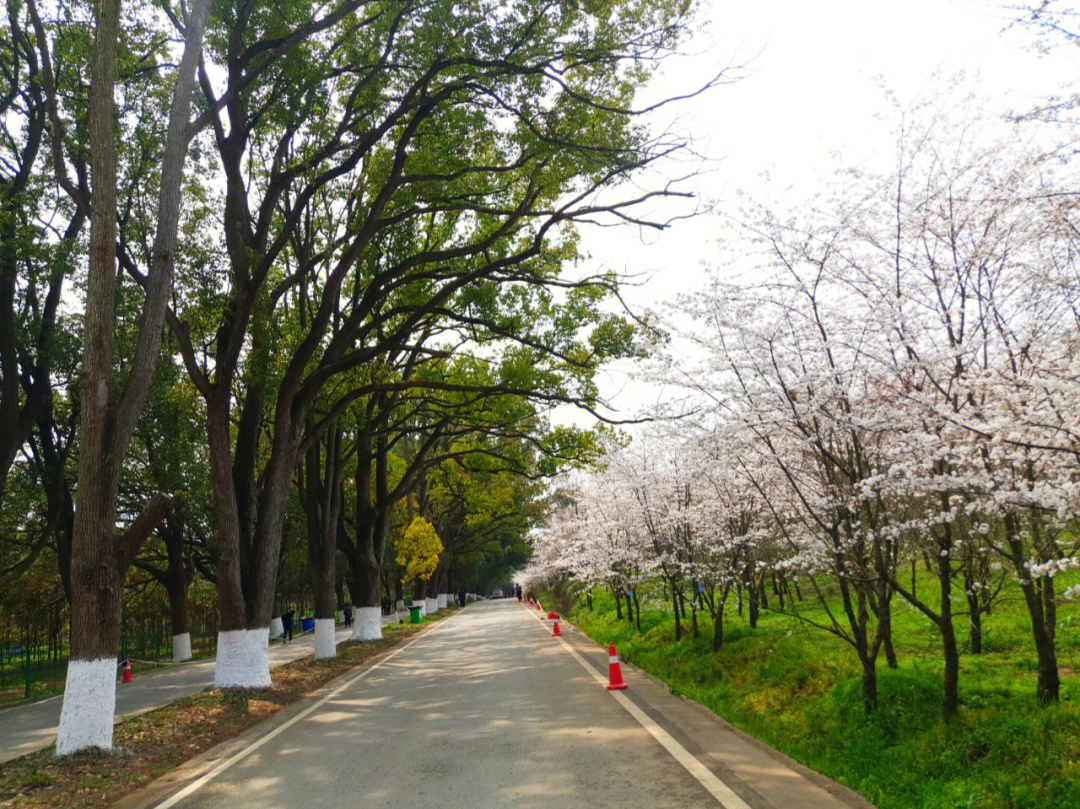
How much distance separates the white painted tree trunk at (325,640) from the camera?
20.9 meters

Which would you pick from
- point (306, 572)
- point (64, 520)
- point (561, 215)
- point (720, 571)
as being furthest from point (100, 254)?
point (306, 572)

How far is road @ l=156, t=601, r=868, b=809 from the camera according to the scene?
601cm

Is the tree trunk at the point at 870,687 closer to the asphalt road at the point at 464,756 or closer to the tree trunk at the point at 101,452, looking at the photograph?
the asphalt road at the point at 464,756

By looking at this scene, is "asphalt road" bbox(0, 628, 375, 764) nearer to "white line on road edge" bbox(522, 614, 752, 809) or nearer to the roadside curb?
the roadside curb

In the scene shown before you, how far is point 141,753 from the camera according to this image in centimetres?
945

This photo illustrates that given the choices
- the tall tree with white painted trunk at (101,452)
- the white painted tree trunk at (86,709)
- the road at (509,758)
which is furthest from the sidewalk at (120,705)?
the road at (509,758)

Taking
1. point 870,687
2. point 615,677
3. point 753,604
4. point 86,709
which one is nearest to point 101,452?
point 86,709

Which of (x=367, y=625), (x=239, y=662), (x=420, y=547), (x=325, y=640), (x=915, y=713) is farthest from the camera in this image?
(x=420, y=547)

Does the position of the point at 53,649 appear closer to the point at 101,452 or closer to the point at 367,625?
the point at 367,625

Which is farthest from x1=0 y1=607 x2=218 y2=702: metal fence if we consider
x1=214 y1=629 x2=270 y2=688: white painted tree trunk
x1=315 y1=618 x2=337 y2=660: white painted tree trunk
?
x1=214 y1=629 x2=270 y2=688: white painted tree trunk

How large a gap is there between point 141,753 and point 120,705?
24.0 feet

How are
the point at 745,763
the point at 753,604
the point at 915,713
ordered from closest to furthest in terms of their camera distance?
A: the point at 745,763 < the point at 915,713 < the point at 753,604

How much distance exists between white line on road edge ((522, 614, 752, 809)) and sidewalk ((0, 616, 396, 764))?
307 inches

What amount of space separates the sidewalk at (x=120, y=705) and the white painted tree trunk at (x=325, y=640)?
274 cm
